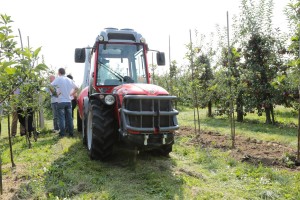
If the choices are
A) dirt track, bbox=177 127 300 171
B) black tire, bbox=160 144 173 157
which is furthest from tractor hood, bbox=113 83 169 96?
dirt track, bbox=177 127 300 171

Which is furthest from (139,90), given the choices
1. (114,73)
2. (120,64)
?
(120,64)

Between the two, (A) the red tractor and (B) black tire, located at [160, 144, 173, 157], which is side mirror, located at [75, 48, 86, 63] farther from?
(B) black tire, located at [160, 144, 173, 157]

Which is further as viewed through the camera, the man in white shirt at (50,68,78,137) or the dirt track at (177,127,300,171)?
the man in white shirt at (50,68,78,137)

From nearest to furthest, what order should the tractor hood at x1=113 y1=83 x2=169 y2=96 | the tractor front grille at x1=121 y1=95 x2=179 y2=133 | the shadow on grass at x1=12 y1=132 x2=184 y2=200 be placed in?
the shadow on grass at x1=12 y1=132 x2=184 y2=200
the tractor front grille at x1=121 y1=95 x2=179 y2=133
the tractor hood at x1=113 y1=83 x2=169 y2=96

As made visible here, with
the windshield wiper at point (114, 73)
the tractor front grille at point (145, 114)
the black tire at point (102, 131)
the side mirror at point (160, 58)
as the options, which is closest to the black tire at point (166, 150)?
the tractor front grille at point (145, 114)

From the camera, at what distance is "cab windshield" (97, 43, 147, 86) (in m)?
6.02

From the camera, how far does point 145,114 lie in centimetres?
486

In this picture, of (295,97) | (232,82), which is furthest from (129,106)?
(295,97)

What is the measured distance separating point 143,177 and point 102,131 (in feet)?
3.57

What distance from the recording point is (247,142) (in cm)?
792

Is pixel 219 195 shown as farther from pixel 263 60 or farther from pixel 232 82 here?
pixel 263 60

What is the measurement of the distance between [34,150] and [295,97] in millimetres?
8949

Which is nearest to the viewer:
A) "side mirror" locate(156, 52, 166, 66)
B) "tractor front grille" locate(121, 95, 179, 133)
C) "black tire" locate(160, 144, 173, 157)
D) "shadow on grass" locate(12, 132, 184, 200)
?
"shadow on grass" locate(12, 132, 184, 200)

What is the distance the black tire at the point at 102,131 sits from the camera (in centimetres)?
516
